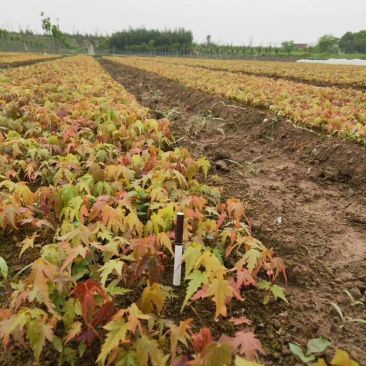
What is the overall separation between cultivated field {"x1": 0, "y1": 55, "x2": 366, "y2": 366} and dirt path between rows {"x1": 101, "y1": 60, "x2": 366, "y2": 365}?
0.05 ft

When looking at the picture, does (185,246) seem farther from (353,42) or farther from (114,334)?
(353,42)

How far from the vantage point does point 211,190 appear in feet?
10.3

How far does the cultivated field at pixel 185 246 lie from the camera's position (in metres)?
1.56

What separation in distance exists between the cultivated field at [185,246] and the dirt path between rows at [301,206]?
0.6 inches

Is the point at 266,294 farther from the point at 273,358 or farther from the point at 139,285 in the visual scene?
the point at 139,285

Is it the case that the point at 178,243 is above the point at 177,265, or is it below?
above

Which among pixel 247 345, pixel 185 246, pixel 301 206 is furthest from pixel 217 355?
pixel 301 206

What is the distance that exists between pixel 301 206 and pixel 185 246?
186cm

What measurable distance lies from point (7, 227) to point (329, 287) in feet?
8.86

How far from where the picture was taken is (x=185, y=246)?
2.27 meters

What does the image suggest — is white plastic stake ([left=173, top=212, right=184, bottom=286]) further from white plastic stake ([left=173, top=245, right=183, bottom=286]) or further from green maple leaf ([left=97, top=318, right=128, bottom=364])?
green maple leaf ([left=97, top=318, right=128, bottom=364])

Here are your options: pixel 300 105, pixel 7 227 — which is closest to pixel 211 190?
pixel 7 227

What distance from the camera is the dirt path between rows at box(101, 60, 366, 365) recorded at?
1.85 m

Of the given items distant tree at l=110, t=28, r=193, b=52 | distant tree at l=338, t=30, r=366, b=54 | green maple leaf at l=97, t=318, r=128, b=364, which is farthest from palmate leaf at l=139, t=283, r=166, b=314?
distant tree at l=338, t=30, r=366, b=54
